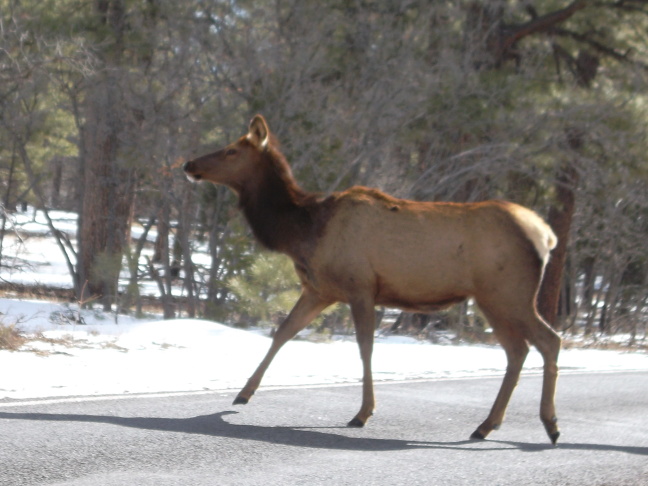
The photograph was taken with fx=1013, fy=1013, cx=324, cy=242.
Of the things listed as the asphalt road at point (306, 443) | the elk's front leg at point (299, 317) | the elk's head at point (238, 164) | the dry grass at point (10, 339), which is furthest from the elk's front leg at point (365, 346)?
the dry grass at point (10, 339)

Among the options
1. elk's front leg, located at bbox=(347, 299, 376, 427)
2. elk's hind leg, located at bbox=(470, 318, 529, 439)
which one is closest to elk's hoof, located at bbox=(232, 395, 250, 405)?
elk's front leg, located at bbox=(347, 299, 376, 427)

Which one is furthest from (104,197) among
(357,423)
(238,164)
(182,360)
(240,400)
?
(357,423)

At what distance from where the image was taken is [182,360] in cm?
1064

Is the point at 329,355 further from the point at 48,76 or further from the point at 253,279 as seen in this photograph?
the point at 48,76

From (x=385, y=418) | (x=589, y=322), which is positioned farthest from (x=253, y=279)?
(x=589, y=322)

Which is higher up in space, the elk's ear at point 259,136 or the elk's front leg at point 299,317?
the elk's ear at point 259,136

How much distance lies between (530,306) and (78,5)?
12512 mm

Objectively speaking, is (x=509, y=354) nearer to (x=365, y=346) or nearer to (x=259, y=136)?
(x=365, y=346)

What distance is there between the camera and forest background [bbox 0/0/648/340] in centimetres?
1627

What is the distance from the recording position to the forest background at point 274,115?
53.4 feet

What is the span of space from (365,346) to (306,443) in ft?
3.63

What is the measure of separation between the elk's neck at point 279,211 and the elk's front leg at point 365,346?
26.7 inches

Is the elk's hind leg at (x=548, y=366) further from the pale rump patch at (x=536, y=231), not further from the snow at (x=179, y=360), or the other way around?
the snow at (x=179, y=360)

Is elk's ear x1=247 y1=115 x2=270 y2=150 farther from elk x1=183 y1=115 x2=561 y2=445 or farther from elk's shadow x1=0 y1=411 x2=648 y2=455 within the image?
elk's shadow x1=0 y1=411 x2=648 y2=455
